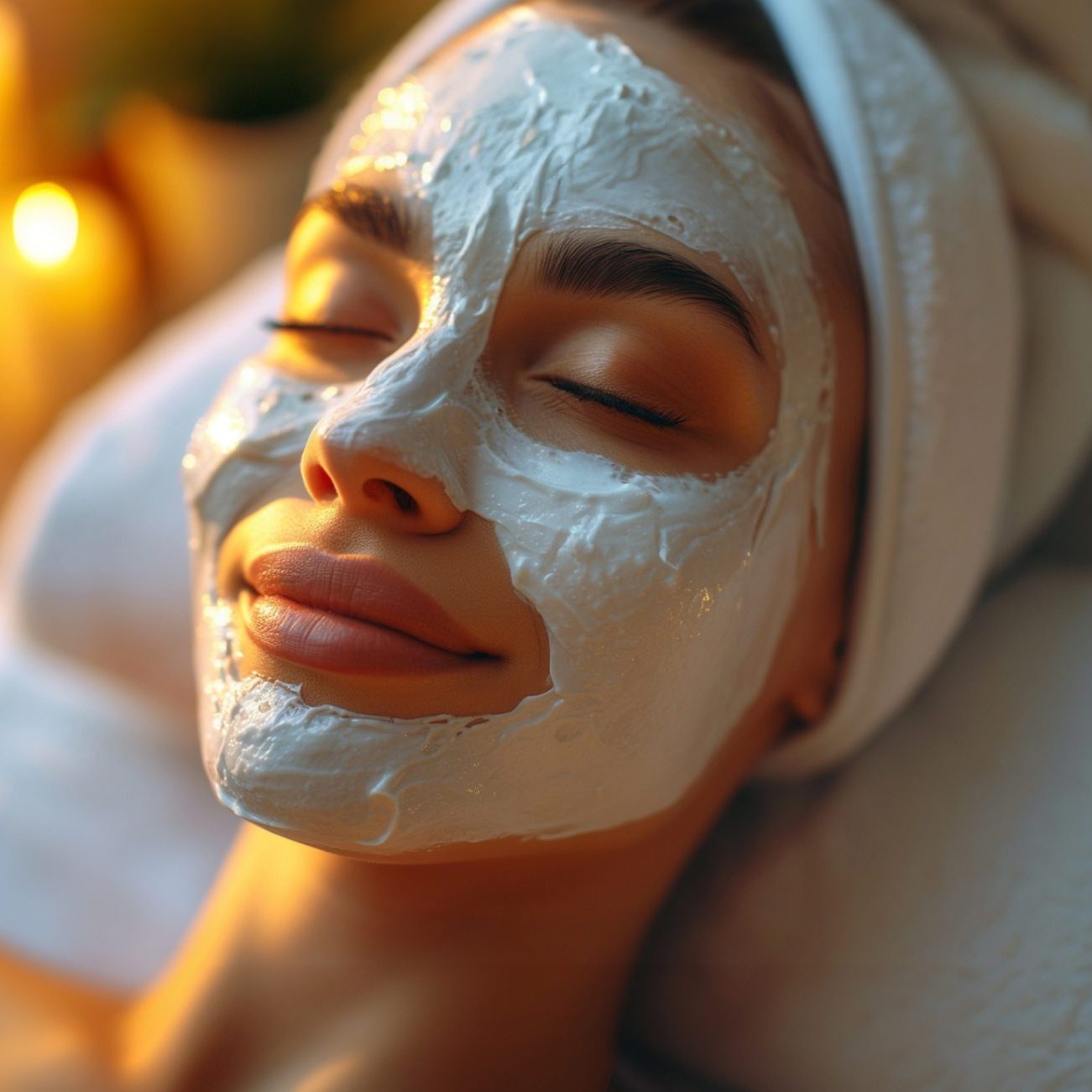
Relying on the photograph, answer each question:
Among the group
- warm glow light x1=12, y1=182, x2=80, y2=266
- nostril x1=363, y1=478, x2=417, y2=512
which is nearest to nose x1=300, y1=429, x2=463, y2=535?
nostril x1=363, y1=478, x2=417, y2=512

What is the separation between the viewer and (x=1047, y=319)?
0.80 m

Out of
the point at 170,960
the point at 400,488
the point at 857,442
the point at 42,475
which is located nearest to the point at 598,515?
the point at 400,488

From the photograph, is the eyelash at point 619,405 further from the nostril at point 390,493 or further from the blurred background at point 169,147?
the blurred background at point 169,147

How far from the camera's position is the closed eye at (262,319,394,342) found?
26.6 inches

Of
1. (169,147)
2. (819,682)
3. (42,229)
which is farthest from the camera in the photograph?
(169,147)

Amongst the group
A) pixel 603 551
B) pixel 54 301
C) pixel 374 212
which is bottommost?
pixel 54 301

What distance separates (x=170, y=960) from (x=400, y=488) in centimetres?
55

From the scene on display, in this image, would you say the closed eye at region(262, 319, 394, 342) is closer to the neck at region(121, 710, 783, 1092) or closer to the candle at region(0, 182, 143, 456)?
the neck at region(121, 710, 783, 1092)

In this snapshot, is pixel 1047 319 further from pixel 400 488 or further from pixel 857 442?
pixel 400 488

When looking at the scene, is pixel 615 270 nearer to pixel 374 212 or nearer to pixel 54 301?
pixel 374 212

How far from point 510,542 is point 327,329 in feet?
0.64

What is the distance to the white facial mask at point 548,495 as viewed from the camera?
591 millimetres

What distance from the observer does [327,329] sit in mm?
690

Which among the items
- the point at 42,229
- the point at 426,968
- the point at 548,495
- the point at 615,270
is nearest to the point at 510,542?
the point at 548,495
